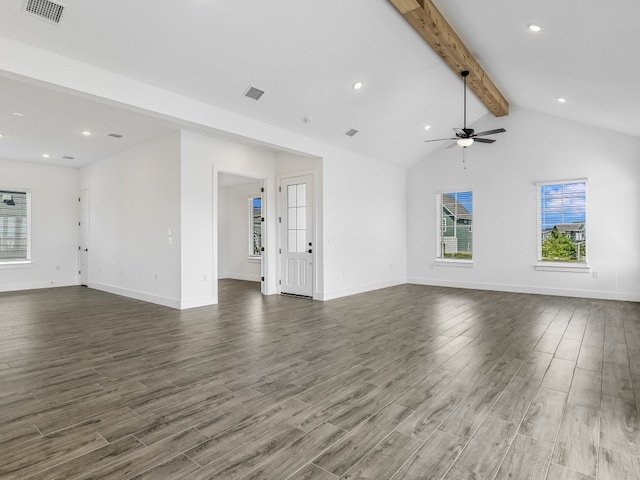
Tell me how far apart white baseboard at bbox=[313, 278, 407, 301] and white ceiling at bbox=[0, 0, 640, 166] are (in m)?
2.98

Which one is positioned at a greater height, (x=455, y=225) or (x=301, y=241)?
(x=455, y=225)

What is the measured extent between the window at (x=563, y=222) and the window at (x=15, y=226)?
1175cm

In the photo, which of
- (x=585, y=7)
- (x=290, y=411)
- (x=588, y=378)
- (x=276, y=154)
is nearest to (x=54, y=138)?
(x=276, y=154)

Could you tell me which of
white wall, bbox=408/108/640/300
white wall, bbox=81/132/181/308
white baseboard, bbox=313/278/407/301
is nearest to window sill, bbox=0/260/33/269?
white wall, bbox=81/132/181/308

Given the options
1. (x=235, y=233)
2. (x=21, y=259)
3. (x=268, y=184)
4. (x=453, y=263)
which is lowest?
(x=453, y=263)

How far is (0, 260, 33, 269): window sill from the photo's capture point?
8.18 m

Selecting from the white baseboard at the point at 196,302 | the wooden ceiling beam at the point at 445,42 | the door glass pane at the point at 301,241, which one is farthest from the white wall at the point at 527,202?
the white baseboard at the point at 196,302

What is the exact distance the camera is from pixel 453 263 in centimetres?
859

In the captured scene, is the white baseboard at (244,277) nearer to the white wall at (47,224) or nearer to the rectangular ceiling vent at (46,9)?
the white wall at (47,224)

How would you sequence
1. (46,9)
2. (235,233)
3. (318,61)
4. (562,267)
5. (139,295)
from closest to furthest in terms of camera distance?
1. (46,9)
2. (318,61)
3. (139,295)
4. (562,267)
5. (235,233)

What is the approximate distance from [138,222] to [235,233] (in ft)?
12.1

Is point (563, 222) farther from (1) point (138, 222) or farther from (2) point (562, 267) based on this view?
(1) point (138, 222)

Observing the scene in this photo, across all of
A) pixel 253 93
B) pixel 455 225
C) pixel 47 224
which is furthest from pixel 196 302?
pixel 455 225

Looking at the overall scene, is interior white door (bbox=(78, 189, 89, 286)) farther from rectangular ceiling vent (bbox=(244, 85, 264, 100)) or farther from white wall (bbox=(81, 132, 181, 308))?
rectangular ceiling vent (bbox=(244, 85, 264, 100))
